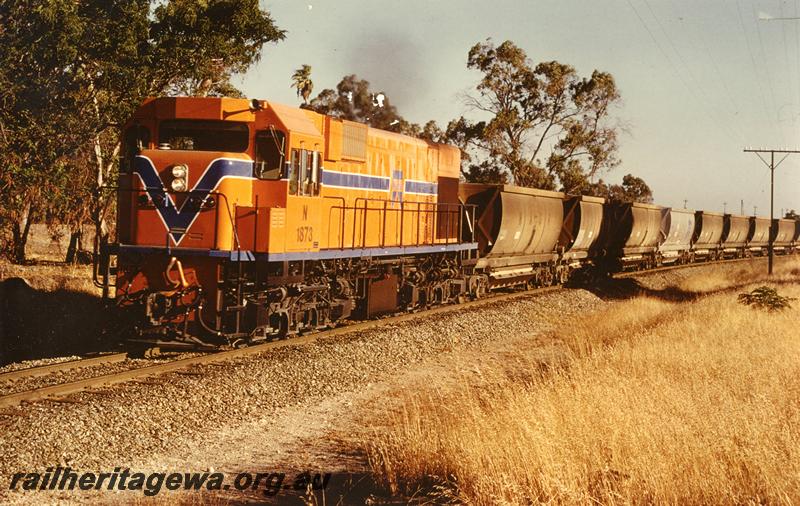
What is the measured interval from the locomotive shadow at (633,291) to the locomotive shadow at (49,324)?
1824 centimetres

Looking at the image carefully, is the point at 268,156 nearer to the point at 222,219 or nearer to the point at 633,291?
the point at 222,219

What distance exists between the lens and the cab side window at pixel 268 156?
13297mm

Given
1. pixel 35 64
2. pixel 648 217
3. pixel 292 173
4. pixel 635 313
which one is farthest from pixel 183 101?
pixel 648 217

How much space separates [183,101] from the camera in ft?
43.2

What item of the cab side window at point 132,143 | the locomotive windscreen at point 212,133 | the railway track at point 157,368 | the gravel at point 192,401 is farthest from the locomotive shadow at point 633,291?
the cab side window at point 132,143

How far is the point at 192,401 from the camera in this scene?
34.4ft

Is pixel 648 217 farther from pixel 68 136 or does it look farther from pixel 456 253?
pixel 68 136

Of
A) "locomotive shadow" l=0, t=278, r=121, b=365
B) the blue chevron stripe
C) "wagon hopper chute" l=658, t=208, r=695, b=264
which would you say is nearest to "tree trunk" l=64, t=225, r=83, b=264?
"locomotive shadow" l=0, t=278, r=121, b=365

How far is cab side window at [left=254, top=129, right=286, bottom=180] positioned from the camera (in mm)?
13297

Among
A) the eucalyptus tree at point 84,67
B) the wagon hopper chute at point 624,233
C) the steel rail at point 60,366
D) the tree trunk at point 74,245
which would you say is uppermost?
the eucalyptus tree at point 84,67

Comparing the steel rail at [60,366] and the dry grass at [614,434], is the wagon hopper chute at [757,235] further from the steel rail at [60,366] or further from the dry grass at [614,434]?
the steel rail at [60,366]

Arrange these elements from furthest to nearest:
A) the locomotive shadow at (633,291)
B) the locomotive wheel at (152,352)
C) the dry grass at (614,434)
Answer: the locomotive shadow at (633,291) < the locomotive wheel at (152,352) < the dry grass at (614,434)

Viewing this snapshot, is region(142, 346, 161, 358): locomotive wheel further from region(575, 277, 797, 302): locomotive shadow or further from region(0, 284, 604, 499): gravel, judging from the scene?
region(575, 277, 797, 302): locomotive shadow

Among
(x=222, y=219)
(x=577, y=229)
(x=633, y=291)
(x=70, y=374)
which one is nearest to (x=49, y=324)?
(x=70, y=374)
